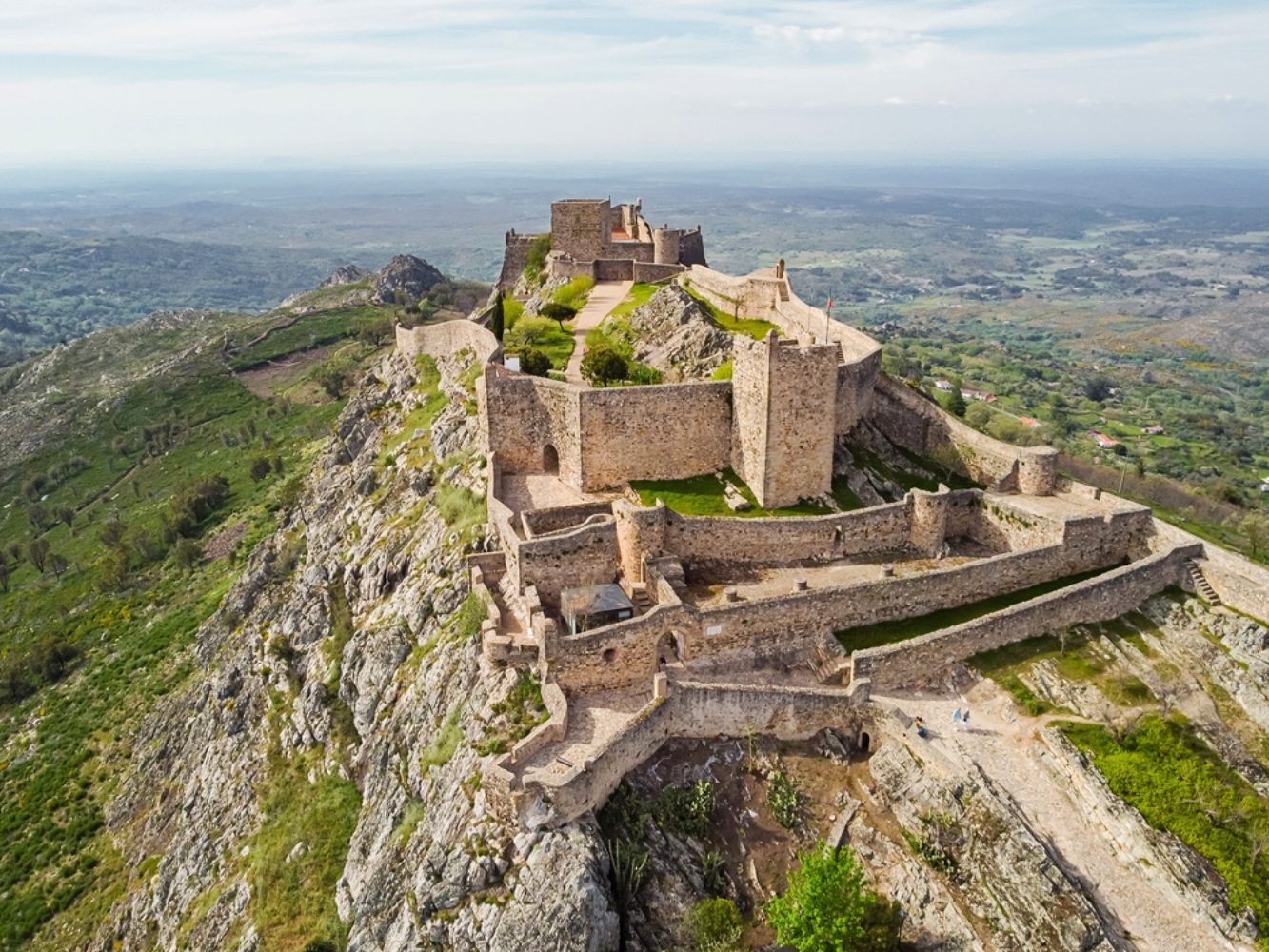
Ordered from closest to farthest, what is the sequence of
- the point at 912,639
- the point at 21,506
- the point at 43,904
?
1. the point at 912,639
2. the point at 43,904
3. the point at 21,506

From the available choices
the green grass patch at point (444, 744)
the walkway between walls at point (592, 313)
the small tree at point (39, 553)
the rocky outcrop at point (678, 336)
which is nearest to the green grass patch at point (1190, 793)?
the green grass patch at point (444, 744)

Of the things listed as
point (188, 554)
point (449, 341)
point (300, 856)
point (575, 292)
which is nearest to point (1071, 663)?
point (300, 856)

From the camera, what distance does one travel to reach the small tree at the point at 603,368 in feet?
126

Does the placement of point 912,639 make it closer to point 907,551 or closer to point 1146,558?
point 907,551

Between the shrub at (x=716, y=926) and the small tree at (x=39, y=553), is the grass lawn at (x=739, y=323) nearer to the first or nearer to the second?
the shrub at (x=716, y=926)

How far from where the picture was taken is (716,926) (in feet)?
69.1

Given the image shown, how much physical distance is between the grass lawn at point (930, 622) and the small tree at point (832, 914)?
7.99 metres

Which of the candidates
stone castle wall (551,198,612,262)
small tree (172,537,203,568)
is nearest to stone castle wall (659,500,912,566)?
stone castle wall (551,198,612,262)

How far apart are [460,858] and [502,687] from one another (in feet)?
15.6

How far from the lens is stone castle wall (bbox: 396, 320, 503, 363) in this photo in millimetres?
44281

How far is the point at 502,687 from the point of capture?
26141mm

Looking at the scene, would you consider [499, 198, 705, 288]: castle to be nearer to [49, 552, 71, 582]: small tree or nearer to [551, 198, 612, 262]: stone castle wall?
[551, 198, 612, 262]: stone castle wall

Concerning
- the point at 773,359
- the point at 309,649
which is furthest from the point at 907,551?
the point at 309,649

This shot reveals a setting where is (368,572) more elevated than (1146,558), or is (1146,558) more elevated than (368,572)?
(1146,558)
